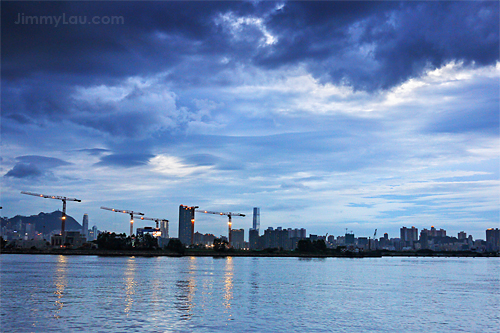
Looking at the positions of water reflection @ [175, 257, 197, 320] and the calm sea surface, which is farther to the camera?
water reflection @ [175, 257, 197, 320]

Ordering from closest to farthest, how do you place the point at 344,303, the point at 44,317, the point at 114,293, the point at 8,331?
1. the point at 8,331
2. the point at 44,317
3. the point at 344,303
4. the point at 114,293

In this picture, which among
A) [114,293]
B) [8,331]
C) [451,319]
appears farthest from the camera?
[114,293]

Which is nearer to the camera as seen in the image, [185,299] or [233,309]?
[233,309]

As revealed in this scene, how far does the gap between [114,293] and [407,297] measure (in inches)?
1958

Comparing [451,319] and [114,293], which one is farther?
[114,293]

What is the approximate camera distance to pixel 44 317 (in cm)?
5162

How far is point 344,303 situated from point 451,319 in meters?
16.3

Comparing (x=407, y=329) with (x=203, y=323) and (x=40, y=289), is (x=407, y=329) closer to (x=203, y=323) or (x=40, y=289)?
(x=203, y=323)

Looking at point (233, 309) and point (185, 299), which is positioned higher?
point (233, 309)

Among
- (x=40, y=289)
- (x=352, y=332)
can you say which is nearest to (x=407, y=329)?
(x=352, y=332)

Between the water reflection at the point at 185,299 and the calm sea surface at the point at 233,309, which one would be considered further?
the water reflection at the point at 185,299

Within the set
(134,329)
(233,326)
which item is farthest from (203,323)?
(134,329)

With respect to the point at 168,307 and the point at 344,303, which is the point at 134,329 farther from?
the point at 344,303

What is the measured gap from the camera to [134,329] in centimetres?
4559
